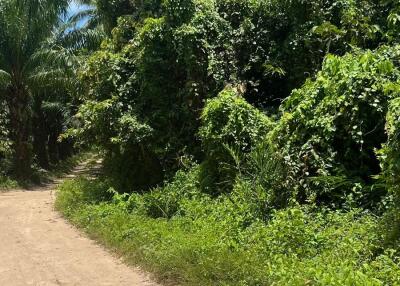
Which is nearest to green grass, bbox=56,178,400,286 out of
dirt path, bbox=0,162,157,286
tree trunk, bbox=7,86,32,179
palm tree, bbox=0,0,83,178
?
dirt path, bbox=0,162,157,286

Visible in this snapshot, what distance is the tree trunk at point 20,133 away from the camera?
21.4 m

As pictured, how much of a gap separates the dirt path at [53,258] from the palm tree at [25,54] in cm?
942

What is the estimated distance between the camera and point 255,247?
6.55m

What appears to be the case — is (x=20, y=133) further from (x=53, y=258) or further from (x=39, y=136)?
(x=53, y=258)

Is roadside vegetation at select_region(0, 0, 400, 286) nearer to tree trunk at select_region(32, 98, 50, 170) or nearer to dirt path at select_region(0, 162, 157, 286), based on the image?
dirt path at select_region(0, 162, 157, 286)

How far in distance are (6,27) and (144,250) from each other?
14737 millimetres

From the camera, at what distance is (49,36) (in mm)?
21156

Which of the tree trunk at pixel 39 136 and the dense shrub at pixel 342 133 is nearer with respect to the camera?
the dense shrub at pixel 342 133

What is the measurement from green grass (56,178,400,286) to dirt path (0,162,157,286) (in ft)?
1.10

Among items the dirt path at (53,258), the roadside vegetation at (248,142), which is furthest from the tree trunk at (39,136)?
the dirt path at (53,258)

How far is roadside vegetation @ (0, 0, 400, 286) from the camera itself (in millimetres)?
6113

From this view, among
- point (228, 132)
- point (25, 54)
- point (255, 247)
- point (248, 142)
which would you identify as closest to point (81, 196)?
point (228, 132)

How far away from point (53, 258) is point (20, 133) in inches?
586

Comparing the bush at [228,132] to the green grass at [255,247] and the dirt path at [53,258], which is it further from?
the dirt path at [53,258]
